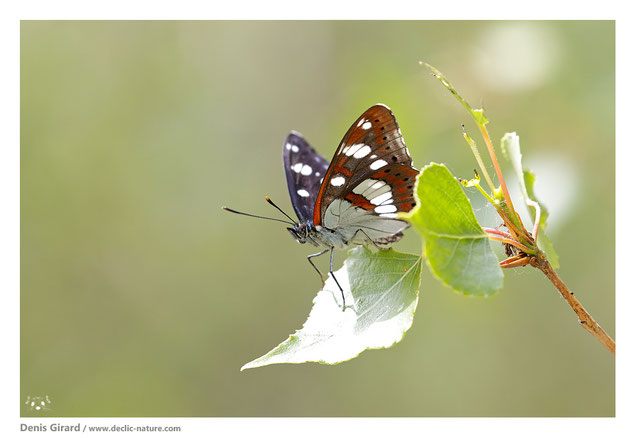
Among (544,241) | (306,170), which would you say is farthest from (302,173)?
(544,241)

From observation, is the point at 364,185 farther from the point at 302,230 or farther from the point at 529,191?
the point at 529,191

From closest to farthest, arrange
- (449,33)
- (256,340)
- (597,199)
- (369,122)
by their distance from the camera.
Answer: (369,122) < (597,199) < (449,33) < (256,340)

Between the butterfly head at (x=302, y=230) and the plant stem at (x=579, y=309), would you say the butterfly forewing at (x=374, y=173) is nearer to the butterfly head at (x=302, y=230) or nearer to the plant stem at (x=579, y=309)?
the butterfly head at (x=302, y=230)

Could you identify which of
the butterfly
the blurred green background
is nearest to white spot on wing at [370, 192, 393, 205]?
the butterfly

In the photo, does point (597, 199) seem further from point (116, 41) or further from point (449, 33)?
point (116, 41)

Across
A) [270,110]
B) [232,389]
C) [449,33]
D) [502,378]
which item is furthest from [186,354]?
[449,33]

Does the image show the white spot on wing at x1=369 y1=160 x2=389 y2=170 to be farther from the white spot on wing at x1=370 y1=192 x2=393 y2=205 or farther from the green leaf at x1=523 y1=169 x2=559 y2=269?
the green leaf at x1=523 y1=169 x2=559 y2=269
